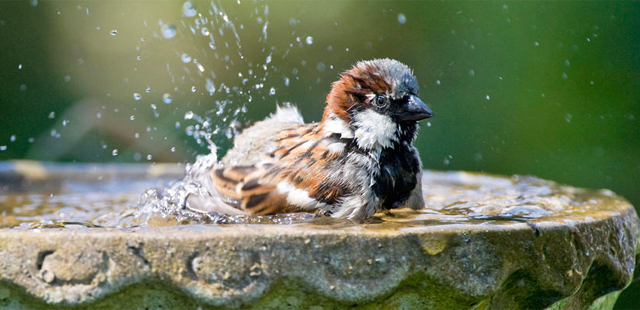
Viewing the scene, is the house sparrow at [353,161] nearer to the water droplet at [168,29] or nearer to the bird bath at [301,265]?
the bird bath at [301,265]

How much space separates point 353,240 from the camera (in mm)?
1372

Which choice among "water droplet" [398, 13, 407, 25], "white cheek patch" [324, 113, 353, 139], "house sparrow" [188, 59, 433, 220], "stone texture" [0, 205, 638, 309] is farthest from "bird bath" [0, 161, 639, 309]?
"water droplet" [398, 13, 407, 25]

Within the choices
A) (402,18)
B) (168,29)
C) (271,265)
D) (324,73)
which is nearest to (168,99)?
(168,29)

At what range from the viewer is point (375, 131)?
6.91ft

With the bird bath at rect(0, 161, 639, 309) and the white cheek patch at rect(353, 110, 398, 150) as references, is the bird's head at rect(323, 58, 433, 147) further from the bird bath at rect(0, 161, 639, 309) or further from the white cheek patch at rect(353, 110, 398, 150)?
the bird bath at rect(0, 161, 639, 309)

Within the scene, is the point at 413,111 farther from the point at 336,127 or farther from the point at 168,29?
the point at 168,29

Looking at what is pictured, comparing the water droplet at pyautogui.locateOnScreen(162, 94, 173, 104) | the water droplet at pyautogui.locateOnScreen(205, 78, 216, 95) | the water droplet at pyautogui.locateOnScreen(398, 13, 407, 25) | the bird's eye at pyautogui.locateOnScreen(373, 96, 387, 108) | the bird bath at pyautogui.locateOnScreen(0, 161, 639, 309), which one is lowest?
the bird bath at pyautogui.locateOnScreen(0, 161, 639, 309)

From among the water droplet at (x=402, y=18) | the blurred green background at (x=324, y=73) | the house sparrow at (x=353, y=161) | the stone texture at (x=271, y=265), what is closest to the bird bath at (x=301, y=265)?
the stone texture at (x=271, y=265)

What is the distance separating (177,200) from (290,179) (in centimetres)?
39

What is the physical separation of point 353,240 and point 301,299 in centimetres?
15

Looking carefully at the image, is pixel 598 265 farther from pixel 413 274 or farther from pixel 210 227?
pixel 210 227

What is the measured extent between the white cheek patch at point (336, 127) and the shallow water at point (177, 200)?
25 centimetres

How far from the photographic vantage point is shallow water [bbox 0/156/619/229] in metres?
1.83

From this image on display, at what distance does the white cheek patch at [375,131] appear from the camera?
6.91 ft
